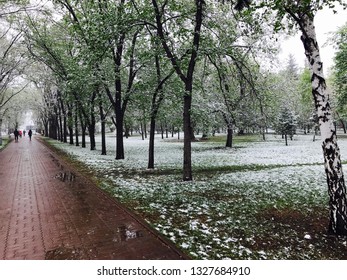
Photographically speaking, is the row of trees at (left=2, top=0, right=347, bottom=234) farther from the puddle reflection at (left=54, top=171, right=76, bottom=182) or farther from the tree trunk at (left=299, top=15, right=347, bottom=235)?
the puddle reflection at (left=54, top=171, right=76, bottom=182)

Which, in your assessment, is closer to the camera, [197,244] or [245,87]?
[197,244]

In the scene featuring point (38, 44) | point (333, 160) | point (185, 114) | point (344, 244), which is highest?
point (38, 44)

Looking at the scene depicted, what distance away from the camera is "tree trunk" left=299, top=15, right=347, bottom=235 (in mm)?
5309

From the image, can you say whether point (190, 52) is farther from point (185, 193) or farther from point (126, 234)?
point (126, 234)

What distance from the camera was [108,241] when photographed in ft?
16.4

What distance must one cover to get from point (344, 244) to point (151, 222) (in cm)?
383

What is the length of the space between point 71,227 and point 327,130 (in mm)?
5503

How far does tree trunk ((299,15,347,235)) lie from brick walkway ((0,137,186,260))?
3.36 metres

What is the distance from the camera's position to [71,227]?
5.70 m

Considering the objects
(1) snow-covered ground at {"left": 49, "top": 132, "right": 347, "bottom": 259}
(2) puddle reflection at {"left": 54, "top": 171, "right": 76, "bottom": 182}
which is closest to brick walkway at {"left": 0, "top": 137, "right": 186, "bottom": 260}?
(1) snow-covered ground at {"left": 49, "top": 132, "right": 347, "bottom": 259}

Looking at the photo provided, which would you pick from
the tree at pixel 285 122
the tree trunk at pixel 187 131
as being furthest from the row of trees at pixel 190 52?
the tree at pixel 285 122

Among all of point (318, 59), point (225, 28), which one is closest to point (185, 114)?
point (225, 28)

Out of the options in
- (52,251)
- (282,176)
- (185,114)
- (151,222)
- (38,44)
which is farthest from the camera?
(38,44)

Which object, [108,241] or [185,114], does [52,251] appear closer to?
[108,241]
